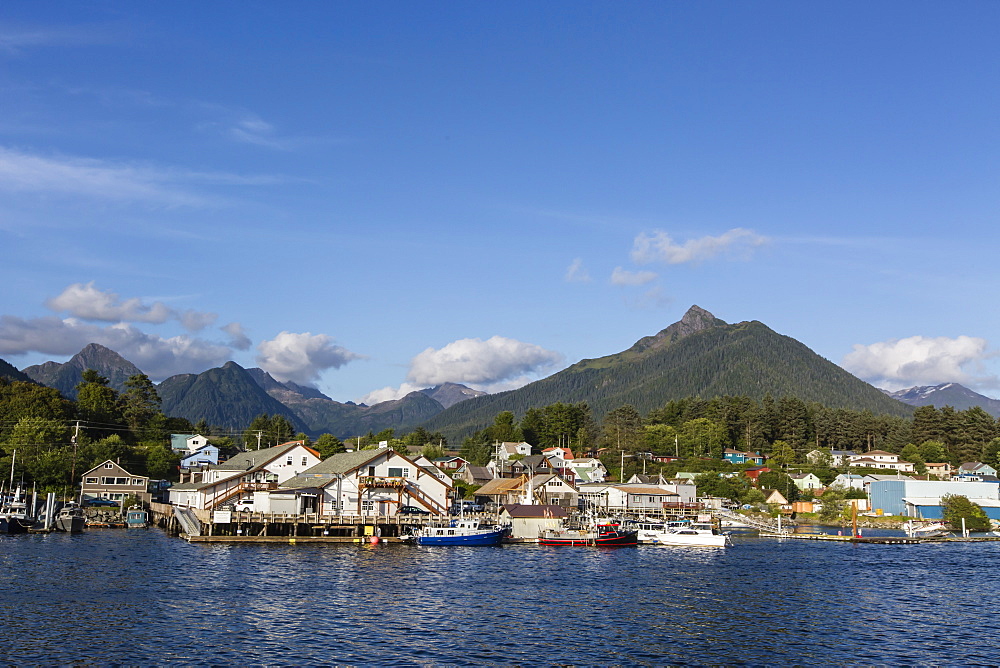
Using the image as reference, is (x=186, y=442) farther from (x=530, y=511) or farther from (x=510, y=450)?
(x=530, y=511)

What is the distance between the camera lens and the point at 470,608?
4875cm

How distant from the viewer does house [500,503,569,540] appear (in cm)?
9456

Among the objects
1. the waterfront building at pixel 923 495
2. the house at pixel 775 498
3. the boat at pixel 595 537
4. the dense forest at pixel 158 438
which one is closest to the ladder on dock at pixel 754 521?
the house at pixel 775 498

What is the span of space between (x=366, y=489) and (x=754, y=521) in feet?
194

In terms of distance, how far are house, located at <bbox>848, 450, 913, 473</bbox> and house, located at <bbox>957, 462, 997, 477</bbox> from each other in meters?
9.46

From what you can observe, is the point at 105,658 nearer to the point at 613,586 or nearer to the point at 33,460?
the point at 613,586

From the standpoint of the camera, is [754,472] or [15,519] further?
[754,472]

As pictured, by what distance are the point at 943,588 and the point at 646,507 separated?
68907 millimetres

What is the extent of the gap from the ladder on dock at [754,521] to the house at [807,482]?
3064 centimetres

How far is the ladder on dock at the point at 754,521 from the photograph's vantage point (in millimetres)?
114938

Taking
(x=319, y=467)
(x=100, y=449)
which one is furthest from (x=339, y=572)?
(x=100, y=449)

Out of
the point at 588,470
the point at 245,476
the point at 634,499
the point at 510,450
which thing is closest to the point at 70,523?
the point at 245,476

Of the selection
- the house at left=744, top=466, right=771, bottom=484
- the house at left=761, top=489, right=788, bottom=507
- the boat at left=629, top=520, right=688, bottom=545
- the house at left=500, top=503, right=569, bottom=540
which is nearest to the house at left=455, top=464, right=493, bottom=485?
the house at left=744, top=466, right=771, bottom=484

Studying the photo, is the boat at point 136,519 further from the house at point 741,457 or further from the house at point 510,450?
the house at point 741,457
